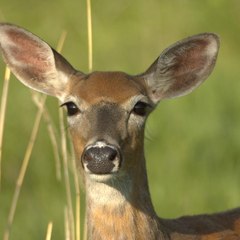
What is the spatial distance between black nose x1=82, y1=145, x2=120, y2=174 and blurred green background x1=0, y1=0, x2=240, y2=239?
2710 mm

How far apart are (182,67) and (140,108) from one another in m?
0.64

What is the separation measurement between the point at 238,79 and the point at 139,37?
2.27 meters

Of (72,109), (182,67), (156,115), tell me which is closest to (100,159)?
(72,109)

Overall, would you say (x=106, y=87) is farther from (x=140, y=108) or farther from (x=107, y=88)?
(x=140, y=108)

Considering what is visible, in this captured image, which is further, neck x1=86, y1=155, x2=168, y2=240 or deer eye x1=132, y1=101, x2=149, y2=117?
deer eye x1=132, y1=101, x2=149, y2=117

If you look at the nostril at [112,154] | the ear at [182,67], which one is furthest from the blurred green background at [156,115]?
the nostril at [112,154]

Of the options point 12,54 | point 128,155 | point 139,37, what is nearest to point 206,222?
point 128,155

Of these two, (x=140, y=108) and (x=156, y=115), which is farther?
(x=156, y=115)

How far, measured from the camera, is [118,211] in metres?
Result: 9.43

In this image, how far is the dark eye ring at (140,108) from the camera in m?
9.59

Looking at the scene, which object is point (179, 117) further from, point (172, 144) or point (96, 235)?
point (96, 235)

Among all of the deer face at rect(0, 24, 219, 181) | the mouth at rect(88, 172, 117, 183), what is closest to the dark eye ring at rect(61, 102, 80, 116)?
the deer face at rect(0, 24, 219, 181)

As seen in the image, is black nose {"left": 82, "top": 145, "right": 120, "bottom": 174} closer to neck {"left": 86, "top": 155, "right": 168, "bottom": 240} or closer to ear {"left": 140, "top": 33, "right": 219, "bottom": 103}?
neck {"left": 86, "top": 155, "right": 168, "bottom": 240}

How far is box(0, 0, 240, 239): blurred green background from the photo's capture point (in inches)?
531
